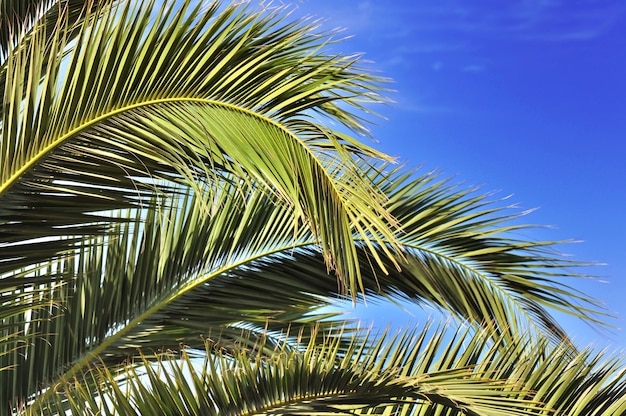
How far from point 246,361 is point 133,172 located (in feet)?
2.56

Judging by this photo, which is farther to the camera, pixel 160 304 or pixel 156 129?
pixel 160 304

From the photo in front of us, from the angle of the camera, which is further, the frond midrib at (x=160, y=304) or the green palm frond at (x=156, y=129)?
the frond midrib at (x=160, y=304)

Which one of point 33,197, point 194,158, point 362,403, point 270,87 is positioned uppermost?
point 270,87

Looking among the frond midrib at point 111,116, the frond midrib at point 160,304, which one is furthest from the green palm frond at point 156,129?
the frond midrib at point 160,304

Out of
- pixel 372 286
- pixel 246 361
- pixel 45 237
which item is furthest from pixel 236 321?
pixel 246 361

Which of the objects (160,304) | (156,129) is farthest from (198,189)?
(160,304)

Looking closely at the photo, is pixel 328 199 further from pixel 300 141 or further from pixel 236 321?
pixel 236 321

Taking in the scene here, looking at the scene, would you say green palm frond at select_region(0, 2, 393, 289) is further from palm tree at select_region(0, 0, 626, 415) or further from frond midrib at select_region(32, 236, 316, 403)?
frond midrib at select_region(32, 236, 316, 403)

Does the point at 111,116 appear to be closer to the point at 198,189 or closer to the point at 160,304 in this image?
the point at 198,189

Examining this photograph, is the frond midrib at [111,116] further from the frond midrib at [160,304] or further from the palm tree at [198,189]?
the frond midrib at [160,304]

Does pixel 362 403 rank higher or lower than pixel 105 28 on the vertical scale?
lower

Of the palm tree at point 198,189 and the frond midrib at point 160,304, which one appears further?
the frond midrib at point 160,304

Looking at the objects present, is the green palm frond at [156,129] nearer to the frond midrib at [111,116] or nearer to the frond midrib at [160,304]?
the frond midrib at [111,116]

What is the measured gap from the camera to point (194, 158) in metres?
2.51
